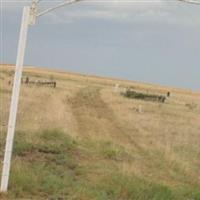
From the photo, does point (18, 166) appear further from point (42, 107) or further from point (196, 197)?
point (42, 107)

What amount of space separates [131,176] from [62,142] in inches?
200

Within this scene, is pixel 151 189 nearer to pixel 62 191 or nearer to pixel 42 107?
pixel 62 191

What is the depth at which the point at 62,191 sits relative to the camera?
41.5 feet

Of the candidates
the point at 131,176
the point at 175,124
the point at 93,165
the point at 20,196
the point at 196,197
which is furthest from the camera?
the point at 175,124

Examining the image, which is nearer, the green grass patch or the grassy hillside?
the green grass patch

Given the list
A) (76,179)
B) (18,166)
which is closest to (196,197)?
(76,179)

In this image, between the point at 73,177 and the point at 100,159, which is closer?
the point at 73,177

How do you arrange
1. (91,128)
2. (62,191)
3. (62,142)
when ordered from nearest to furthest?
(62,191)
(62,142)
(91,128)

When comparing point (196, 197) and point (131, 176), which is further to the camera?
point (131, 176)

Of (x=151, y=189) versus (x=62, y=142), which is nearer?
(x=151, y=189)

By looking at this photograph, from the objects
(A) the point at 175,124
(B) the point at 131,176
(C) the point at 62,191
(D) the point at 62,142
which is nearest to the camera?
(C) the point at 62,191

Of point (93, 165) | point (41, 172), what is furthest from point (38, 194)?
point (93, 165)

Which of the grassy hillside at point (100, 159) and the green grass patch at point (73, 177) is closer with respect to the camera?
the green grass patch at point (73, 177)

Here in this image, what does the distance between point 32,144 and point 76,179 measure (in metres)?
3.70
